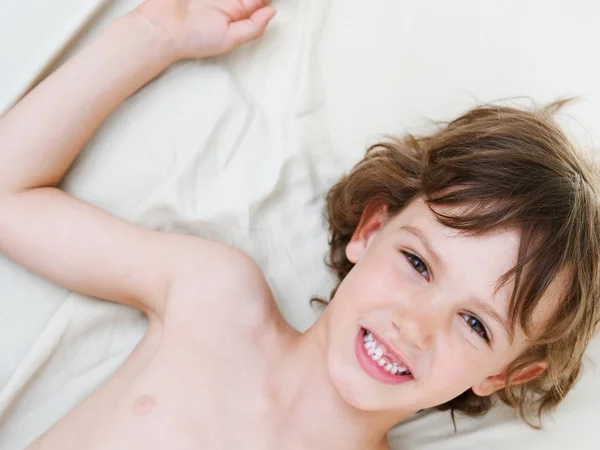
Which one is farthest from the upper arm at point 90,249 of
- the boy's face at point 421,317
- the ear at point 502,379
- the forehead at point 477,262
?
the ear at point 502,379

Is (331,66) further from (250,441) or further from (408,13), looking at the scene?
(250,441)

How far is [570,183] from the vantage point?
4.07ft

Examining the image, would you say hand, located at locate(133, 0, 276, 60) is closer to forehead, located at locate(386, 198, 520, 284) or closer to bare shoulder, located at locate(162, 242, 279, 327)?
bare shoulder, located at locate(162, 242, 279, 327)

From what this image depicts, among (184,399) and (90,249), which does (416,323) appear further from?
(90,249)

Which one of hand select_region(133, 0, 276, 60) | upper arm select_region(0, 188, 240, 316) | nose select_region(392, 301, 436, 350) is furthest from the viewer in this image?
hand select_region(133, 0, 276, 60)

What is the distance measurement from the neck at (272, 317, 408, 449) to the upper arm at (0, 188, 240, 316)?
23 cm

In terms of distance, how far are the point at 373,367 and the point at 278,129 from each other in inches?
20.5

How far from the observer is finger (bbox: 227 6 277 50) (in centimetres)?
141

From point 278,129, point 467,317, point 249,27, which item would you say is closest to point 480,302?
Answer: point 467,317

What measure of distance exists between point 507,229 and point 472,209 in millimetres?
61

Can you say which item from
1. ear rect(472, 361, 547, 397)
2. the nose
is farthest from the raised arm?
ear rect(472, 361, 547, 397)

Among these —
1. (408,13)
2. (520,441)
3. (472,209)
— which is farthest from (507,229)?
(408,13)

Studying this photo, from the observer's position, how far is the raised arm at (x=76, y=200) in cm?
129

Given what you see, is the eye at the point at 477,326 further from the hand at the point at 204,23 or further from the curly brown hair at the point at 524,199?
the hand at the point at 204,23
